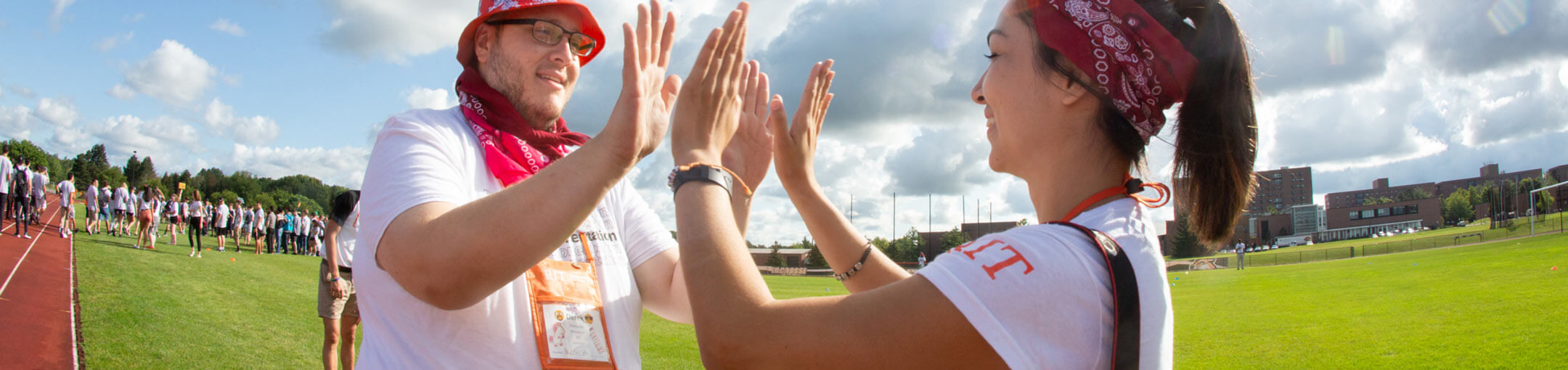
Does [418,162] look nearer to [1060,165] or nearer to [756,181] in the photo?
[756,181]

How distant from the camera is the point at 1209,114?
1.86 meters

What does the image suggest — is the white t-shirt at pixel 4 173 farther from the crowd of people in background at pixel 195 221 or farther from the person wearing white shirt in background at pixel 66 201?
the crowd of people in background at pixel 195 221

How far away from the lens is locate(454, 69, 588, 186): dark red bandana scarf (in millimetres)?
2262

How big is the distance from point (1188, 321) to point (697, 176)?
1917 cm

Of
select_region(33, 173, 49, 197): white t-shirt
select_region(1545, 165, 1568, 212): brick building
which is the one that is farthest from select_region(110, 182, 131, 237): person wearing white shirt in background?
select_region(1545, 165, 1568, 212): brick building

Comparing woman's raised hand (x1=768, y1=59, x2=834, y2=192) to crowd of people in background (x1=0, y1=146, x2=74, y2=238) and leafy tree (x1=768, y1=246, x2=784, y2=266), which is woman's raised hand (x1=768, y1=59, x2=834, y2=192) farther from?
leafy tree (x1=768, y1=246, x2=784, y2=266)

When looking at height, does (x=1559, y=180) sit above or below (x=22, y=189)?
above

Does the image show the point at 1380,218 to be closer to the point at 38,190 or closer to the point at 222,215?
Answer: the point at 222,215

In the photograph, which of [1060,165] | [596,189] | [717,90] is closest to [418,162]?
[596,189]

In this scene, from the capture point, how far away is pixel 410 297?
6.66ft

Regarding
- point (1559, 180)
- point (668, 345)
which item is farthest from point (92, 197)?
point (1559, 180)

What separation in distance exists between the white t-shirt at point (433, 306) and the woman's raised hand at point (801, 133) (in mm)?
651

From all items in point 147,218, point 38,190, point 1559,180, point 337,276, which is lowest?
point 337,276

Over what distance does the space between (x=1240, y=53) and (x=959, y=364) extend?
111 centimetres
